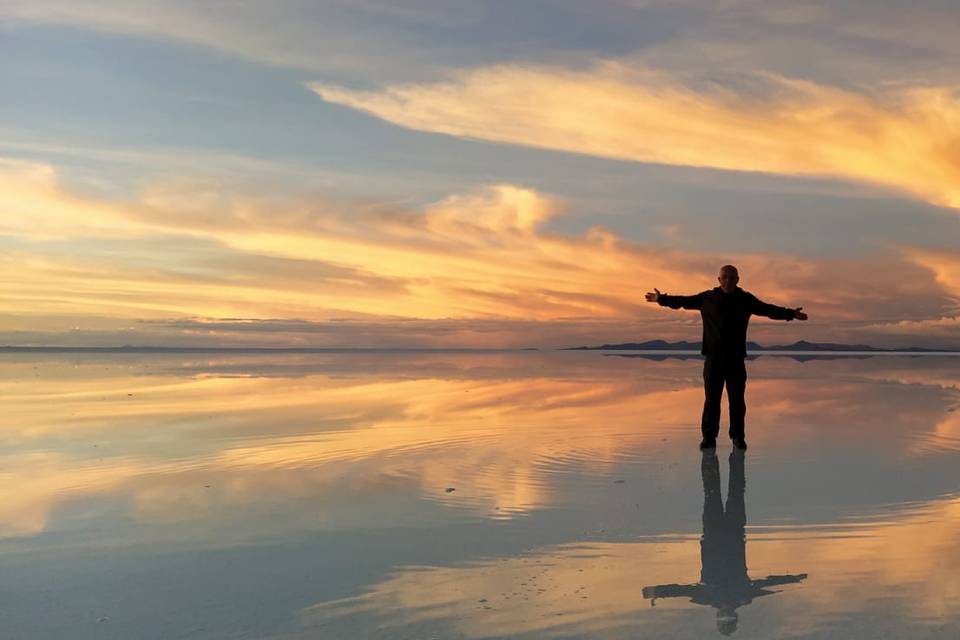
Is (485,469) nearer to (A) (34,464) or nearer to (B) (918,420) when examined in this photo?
(A) (34,464)

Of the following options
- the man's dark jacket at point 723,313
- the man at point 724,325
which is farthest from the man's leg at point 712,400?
the man's dark jacket at point 723,313

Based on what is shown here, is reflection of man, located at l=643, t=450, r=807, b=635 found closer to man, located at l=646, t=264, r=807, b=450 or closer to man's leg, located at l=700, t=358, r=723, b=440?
man's leg, located at l=700, t=358, r=723, b=440

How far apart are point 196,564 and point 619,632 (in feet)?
9.11

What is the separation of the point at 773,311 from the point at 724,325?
87 cm

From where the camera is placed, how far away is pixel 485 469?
854 centimetres

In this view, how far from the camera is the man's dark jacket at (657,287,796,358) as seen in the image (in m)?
11.1

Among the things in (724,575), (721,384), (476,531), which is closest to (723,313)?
(721,384)

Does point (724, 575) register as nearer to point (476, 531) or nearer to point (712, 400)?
point (476, 531)

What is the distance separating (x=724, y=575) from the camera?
480cm

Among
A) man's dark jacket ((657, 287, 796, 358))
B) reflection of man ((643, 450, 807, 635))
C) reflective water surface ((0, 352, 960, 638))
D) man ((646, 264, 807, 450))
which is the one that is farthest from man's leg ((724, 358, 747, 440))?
reflection of man ((643, 450, 807, 635))

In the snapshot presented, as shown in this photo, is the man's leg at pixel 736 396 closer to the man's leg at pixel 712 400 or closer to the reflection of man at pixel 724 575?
the man's leg at pixel 712 400

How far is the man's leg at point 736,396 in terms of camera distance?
34.6 ft

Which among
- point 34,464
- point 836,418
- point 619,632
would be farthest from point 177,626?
point 836,418

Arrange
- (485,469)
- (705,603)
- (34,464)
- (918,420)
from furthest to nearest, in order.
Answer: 1. (918,420)
2. (34,464)
3. (485,469)
4. (705,603)
